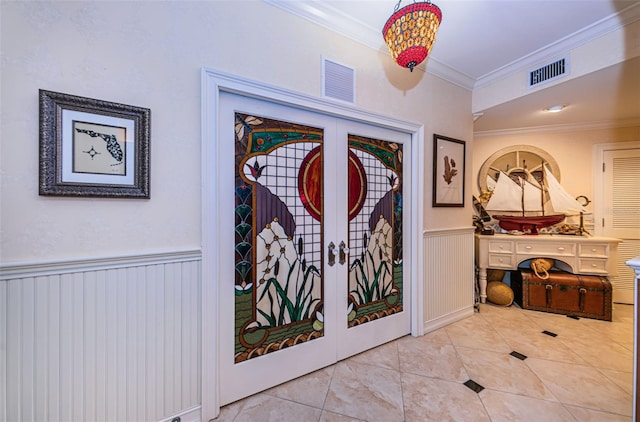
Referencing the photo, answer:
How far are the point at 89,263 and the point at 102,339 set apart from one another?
1.26 ft

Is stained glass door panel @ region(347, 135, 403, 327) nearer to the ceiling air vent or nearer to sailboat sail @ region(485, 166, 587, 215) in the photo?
the ceiling air vent

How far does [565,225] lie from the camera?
11.1ft

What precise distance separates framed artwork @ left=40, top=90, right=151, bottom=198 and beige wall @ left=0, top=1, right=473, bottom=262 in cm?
4

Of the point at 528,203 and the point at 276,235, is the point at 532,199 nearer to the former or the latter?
the point at 528,203

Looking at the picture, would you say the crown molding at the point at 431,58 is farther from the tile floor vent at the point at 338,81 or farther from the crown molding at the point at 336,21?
the tile floor vent at the point at 338,81

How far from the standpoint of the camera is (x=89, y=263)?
1.21 metres

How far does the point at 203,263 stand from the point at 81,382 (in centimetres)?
74

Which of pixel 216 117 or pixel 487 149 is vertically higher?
pixel 487 149

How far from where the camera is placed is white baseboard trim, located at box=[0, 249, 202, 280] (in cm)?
108

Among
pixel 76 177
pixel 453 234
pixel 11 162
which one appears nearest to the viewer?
pixel 11 162

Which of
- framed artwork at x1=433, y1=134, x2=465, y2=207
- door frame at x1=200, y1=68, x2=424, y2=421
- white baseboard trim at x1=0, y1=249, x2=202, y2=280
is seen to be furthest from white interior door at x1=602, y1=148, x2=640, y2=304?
white baseboard trim at x1=0, y1=249, x2=202, y2=280

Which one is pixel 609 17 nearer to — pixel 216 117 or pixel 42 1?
pixel 216 117

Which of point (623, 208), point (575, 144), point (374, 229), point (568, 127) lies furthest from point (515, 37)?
point (623, 208)

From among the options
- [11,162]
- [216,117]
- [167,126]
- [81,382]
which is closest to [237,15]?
[216,117]
